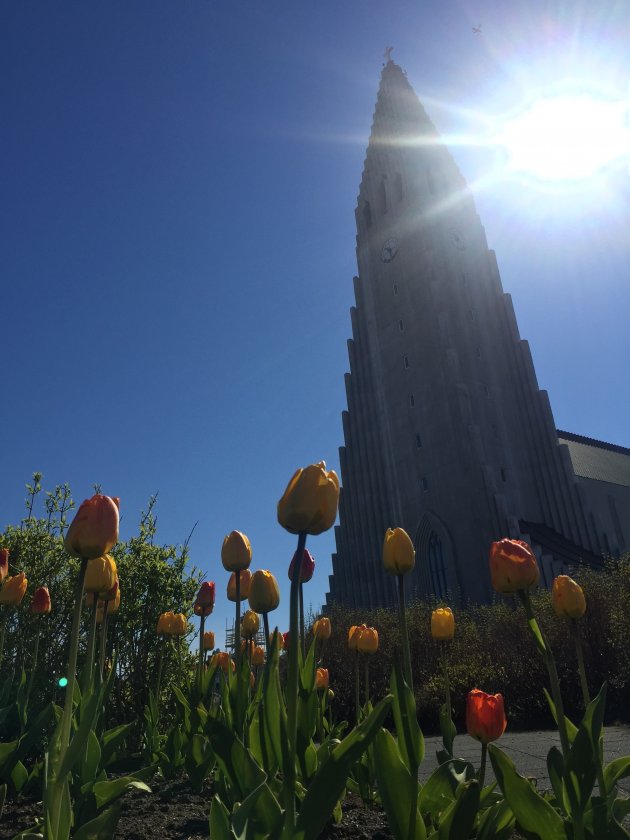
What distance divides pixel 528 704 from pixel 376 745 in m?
8.38

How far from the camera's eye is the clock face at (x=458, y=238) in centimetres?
3341

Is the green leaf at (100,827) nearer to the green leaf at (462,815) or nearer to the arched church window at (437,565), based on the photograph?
the green leaf at (462,815)

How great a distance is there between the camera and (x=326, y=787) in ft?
4.37

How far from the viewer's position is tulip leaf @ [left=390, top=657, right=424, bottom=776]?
5.35 feet

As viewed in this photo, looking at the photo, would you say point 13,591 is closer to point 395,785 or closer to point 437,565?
point 395,785

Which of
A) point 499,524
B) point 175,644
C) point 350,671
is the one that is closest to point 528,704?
point 350,671

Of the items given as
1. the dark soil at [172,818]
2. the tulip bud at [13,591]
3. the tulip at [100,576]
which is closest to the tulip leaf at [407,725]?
the dark soil at [172,818]

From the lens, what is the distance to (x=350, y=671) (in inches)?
432

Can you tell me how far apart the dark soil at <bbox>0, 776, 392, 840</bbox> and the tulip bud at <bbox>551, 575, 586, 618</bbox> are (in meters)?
1.10

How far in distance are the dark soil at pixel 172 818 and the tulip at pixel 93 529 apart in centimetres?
129

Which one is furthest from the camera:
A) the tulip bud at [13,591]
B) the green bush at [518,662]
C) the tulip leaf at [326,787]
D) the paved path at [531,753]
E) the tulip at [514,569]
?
the green bush at [518,662]

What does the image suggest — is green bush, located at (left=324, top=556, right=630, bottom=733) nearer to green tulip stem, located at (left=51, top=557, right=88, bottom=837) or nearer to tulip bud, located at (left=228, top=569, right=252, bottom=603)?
tulip bud, located at (left=228, top=569, right=252, bottom=603)

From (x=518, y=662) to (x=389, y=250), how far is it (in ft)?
95.7

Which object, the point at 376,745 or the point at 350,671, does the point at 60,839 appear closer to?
the point at 376,745
